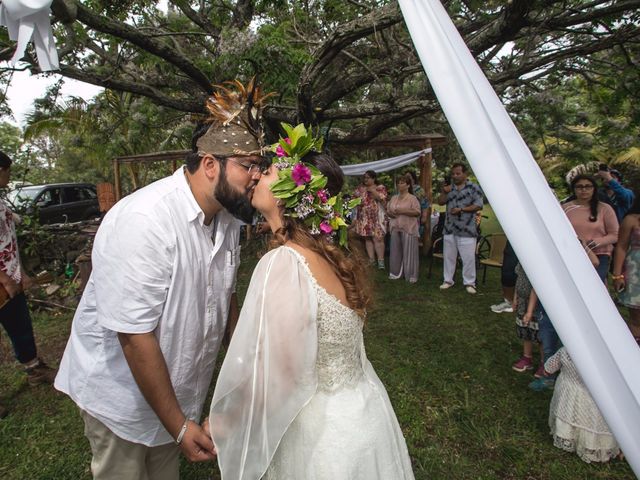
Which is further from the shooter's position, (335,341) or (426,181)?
(426,181)

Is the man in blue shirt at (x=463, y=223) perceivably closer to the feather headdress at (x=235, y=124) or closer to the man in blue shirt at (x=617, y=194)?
the man in blue shirt at (x=617, y=194)

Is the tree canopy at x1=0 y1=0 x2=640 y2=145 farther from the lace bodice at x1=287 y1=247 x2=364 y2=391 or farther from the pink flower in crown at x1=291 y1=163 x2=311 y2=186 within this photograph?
the lace bodice at x1=287 y1=247 x2=364 y2=391

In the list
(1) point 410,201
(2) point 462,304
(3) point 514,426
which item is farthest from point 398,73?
(3) point 514,426

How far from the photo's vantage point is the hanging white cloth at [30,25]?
159cm

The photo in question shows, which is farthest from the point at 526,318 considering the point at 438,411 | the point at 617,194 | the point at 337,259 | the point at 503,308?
the point at 617,194

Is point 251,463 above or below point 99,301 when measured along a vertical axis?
below

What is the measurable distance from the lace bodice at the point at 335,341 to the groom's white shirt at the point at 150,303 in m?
0.45

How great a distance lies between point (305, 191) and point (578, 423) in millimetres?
2752

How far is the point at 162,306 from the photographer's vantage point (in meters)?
1.64

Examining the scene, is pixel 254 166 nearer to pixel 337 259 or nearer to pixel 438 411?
pixel 337 259

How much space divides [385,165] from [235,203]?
9.15 metres

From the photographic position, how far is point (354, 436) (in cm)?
170

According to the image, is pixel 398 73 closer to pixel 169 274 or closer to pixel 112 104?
pixel 169 274

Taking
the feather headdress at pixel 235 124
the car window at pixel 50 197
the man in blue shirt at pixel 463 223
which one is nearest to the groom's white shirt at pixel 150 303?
the feather headdress at pixel 235 124
